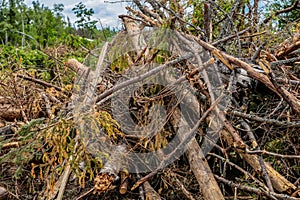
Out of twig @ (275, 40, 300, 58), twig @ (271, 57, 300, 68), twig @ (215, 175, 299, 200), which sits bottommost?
twig @ (215, 175, 299, 200)

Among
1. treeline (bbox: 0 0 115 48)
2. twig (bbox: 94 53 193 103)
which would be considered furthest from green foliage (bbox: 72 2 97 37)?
twig (bbox: 94 53 193 103)

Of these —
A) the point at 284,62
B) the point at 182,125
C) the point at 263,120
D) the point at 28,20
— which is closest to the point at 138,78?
the point at 182,125

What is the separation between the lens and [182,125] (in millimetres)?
2010

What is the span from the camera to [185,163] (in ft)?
6.91

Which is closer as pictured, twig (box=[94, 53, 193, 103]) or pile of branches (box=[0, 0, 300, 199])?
pile of branches (box=[0, 0, 300, 199])

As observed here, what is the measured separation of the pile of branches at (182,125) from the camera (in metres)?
1.73

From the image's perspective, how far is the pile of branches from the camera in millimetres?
1734

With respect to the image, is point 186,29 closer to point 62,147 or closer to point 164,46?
point 164,46

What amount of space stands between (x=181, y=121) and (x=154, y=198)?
1.57 feet

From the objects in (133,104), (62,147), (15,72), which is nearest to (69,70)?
(15,72)

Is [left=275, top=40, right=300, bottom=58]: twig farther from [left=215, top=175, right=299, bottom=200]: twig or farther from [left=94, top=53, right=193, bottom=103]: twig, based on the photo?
[left=215, top=175, right=299, bottom=200]: twig

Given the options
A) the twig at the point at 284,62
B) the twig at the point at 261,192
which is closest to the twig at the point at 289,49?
the twig at the point at 284,62

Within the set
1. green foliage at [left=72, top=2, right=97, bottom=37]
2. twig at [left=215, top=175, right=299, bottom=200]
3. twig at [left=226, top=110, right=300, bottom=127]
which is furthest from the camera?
green foliage at [left=72, top=2, right=97, bottom=37]

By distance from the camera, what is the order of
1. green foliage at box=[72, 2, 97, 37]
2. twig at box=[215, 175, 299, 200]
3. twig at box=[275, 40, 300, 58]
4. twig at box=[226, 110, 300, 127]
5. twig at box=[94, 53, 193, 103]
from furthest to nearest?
1. green foliage at box=[72, 2, 97, 37]
2. twig at box=[275, 40, 300, 58]
3. twig at box=[94, 53, 193, 103]
4. twig at box=[226, 110, 300, 127]
5. twig at box=[215, 175, 299, 200]
